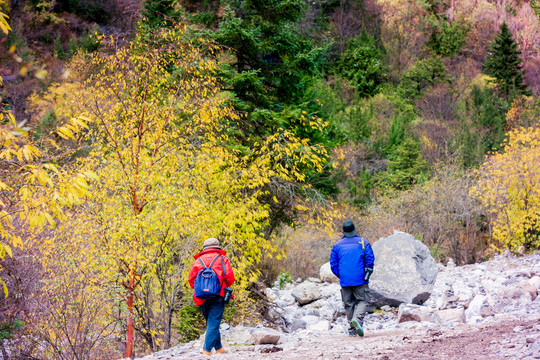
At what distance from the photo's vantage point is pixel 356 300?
6574mm

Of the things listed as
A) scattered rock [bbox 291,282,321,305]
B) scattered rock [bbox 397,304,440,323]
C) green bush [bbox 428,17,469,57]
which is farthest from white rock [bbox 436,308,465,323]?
green bush [bbox 428,17,469,57]

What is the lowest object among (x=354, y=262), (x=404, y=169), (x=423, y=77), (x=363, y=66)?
(x=354, y=262)

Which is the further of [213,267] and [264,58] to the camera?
[264,58]

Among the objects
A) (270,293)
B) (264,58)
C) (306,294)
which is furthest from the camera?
(270,293)

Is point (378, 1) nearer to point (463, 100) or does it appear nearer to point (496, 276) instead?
point (463, 100)

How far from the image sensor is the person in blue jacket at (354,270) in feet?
20.9

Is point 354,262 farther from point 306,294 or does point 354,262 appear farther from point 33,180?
point 306,294

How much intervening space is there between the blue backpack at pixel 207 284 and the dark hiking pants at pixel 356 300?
2.10 m

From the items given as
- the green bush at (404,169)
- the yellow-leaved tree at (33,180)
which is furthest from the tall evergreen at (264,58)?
the green bush at (404,169)

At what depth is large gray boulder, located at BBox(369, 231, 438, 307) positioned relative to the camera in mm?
10055

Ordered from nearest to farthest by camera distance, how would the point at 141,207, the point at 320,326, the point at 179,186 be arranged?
the point at 141,207
the point at 179,186
the point at 320,326

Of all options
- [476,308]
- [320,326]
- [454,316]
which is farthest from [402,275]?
[454,316]

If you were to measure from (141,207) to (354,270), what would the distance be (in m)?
3.22

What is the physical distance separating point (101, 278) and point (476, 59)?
4683cm
